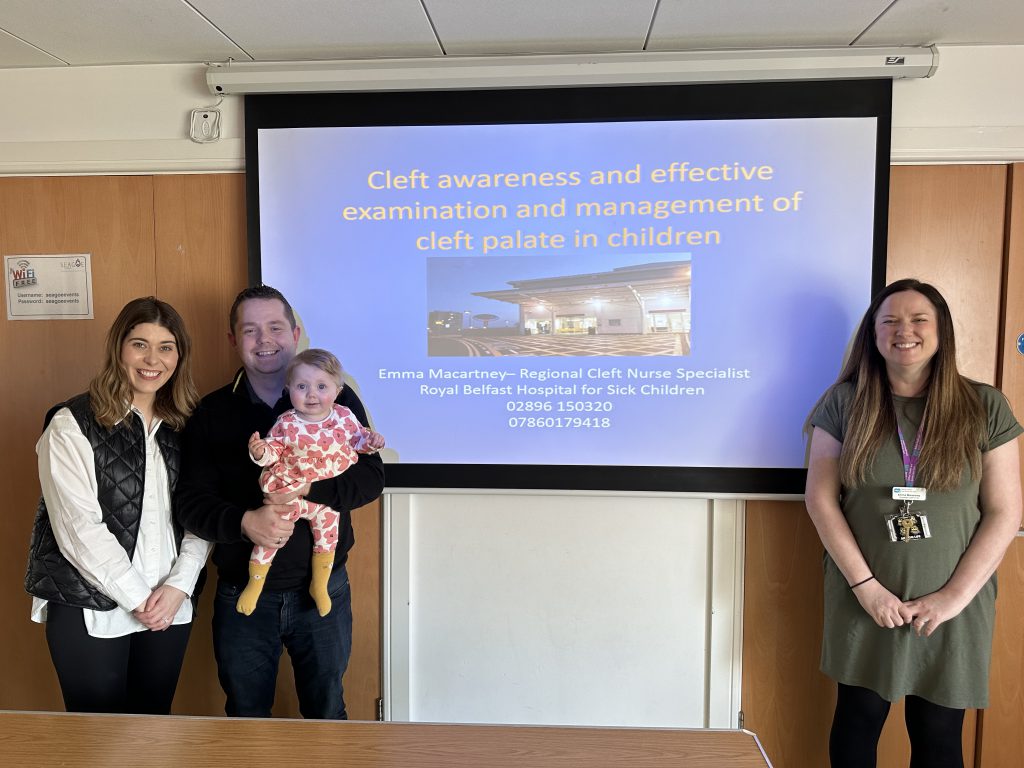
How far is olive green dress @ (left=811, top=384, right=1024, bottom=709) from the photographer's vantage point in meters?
1.72

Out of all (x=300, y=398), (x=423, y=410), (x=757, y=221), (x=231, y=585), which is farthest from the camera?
(x=423, y=410)

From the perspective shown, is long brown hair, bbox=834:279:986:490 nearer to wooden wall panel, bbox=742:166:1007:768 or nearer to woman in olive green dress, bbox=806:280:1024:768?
woman in olive green dress, bbox=806:280:1024:768

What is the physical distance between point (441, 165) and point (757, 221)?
1151mm

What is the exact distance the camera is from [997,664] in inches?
84.7

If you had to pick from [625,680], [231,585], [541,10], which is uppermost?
[541,10]

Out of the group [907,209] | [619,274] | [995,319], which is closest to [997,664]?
[995,319]

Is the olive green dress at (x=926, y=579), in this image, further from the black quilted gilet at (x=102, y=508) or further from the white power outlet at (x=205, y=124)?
the white power outlet at (x=205, y=124)

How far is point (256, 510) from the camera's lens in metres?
1.68

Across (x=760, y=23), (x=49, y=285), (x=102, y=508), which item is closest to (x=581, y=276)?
(x=760, y=23)

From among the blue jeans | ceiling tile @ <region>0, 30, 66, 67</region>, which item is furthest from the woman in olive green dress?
ceiling tile @ <region>0, 30, 66, 67</region>

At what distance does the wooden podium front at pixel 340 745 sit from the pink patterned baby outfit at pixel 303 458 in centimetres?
49

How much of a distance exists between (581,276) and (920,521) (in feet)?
4.26

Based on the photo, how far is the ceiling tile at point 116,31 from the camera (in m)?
1.86

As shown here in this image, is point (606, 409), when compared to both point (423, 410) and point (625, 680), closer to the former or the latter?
point (423, 410)
